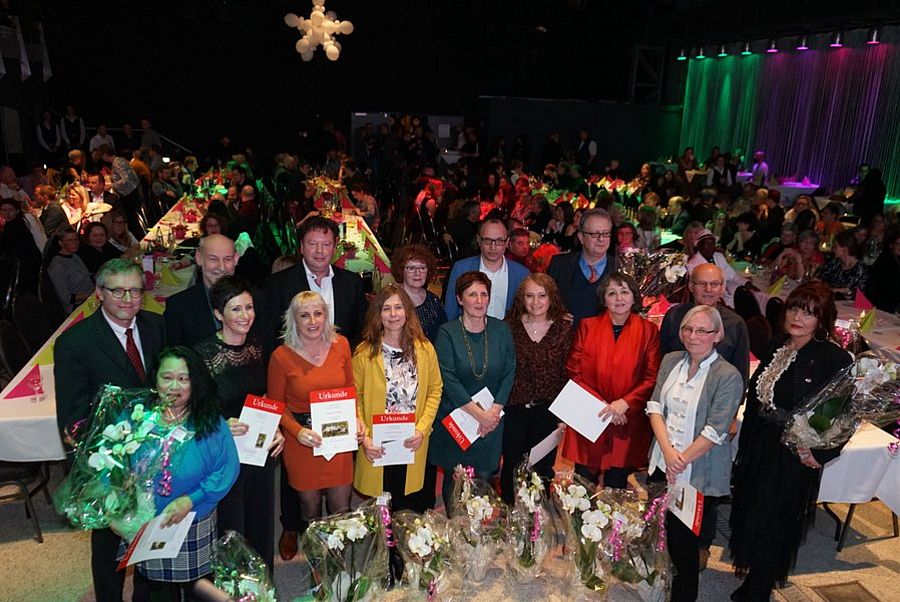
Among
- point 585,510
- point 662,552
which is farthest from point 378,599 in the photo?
point 662,552

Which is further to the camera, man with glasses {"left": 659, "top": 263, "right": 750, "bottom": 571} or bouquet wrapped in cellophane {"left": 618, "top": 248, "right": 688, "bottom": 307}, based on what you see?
bouquet wrapped in cellophane {"left": 618, "top": 248, "right": 688, "bottom": 307}

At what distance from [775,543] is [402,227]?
283 inches

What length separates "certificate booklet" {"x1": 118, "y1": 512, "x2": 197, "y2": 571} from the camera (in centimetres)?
223

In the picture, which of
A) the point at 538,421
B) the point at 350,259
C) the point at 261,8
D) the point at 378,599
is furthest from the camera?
the point at 261,8

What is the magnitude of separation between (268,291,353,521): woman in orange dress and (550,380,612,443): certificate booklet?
106cm

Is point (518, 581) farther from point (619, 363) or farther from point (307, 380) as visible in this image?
point (307, 380)

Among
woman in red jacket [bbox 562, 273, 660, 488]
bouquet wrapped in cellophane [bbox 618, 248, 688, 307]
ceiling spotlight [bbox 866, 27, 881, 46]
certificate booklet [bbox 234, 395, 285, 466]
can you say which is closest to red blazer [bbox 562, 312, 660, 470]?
woman in red jacket [bbox 562, 273, 660, 488]

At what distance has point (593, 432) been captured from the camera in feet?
10.8

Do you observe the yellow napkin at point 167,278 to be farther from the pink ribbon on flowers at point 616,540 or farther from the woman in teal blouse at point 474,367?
the pink ribbon on flowers at point 616,540

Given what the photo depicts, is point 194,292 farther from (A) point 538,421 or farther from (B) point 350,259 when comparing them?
(B) point 350,259

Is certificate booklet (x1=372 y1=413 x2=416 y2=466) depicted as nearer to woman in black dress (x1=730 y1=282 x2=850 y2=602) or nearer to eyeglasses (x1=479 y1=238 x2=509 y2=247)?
eyeglasses (x1=479 y1=238 x2=509 y2=247)

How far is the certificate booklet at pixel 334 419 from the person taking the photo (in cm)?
286

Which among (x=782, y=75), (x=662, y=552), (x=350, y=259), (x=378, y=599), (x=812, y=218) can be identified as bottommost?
(x=378, y=599)

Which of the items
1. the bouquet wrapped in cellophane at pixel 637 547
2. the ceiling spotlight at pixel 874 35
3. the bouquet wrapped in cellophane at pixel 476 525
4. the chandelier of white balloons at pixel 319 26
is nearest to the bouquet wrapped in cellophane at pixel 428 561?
the bouquet wrapped in cellophane at pixel 476 525
